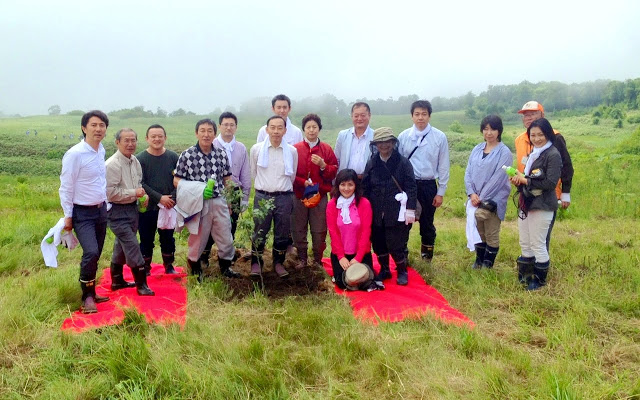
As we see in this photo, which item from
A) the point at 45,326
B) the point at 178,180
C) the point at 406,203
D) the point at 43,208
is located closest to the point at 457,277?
the point at 406,203

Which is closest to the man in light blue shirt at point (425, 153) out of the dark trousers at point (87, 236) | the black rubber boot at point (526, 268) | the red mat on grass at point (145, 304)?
the black rubber boot at point (526, 268)

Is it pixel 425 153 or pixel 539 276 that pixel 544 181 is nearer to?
pixel 539 276

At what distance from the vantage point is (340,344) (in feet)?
10.8

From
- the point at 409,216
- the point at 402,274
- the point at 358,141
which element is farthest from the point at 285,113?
the point at 402,274

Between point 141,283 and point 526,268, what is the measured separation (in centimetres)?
396

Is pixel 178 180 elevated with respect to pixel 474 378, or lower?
elevated

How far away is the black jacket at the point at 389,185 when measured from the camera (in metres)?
4.89

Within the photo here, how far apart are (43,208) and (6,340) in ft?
25.3

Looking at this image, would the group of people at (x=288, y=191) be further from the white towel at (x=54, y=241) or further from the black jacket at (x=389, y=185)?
the white towel at (x=54, y=241)

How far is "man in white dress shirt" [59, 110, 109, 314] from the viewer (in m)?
3.96

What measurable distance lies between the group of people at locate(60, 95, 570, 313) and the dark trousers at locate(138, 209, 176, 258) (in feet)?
0.04

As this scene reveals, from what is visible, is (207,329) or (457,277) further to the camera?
(457,277)

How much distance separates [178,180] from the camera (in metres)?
4.84

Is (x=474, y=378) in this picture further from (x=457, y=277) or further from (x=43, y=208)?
(x=43, y=208)
